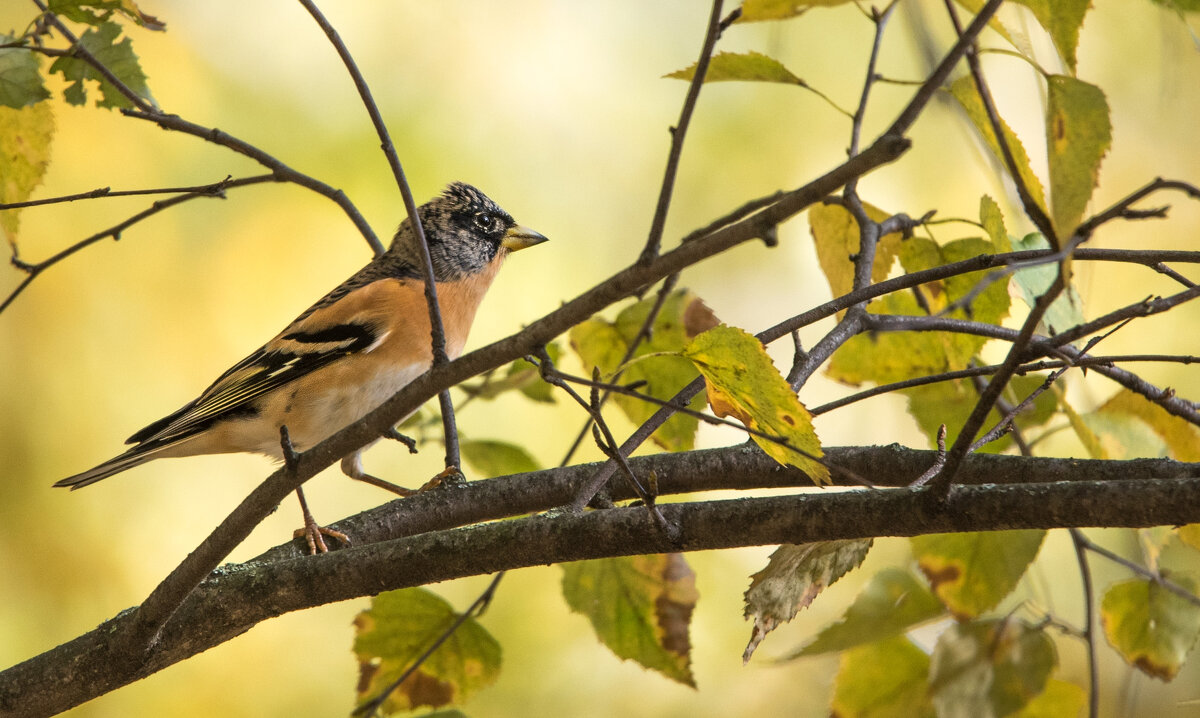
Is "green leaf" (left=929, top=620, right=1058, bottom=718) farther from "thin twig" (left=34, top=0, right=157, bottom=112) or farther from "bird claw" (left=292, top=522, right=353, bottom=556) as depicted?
"thin twig" (left=34, top=0, right=157, bottom=112)

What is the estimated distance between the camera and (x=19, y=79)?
6.93 feet

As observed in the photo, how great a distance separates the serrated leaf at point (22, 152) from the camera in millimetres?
2297

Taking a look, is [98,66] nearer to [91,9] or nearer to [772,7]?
[91,9]

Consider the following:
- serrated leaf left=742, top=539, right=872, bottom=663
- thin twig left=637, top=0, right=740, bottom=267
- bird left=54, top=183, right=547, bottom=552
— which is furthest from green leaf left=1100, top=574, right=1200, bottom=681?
bird left=54, top=183, right=547, bottom=552

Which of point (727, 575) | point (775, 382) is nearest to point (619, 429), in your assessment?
point (727, 575)

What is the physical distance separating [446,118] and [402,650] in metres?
3.98

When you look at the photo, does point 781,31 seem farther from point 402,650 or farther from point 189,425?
point 189,425

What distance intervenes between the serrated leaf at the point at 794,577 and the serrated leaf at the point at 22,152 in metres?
1.76

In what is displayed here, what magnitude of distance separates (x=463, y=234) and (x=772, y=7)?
2.78m

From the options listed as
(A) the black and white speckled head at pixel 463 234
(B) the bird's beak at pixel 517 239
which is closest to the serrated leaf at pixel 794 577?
(A) the black and white speckled head at pixel 463 234

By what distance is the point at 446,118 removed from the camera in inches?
234

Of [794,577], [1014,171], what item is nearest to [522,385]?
[794,577]

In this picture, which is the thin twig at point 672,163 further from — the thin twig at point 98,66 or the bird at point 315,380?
the bird at point 315,380

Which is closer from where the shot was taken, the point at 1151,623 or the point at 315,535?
the point at 1151,623
